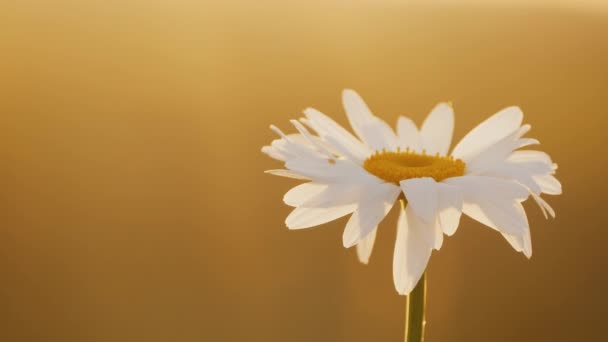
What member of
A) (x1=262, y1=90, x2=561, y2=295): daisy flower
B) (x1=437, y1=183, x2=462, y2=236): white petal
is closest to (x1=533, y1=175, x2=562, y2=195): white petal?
(x1=262, y1=90, x2=561, y2=295): daisy flower

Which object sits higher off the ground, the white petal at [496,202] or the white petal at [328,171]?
the white petal at [328,171]

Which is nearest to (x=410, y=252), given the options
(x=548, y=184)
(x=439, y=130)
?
(x=548, y=184)

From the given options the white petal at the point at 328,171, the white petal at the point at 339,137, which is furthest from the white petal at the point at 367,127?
the white petal at the point at 328,171

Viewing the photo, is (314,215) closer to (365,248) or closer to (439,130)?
(365,248)

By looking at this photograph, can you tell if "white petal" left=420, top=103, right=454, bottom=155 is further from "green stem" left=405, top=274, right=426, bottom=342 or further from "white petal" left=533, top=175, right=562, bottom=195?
"green stem" left=405, top=274, right=426, bottom=342

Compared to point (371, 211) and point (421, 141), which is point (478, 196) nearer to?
point (371, 211)

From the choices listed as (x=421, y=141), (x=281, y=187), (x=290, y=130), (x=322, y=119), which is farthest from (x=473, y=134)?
(x=290, y=130)

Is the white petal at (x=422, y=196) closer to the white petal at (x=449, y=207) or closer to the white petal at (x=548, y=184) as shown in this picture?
the white petal at (x=449, y=207)
